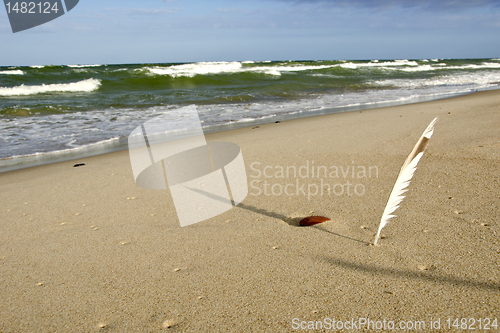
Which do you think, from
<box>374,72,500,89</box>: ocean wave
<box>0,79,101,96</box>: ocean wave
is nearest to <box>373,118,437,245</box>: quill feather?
<box>374,72,500,89</box>: ocean wave

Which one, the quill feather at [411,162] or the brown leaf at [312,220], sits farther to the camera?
the brown leaf at [312,220]

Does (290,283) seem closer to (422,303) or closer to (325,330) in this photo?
(325,330)

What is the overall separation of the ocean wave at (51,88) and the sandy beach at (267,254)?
1656 centimetres

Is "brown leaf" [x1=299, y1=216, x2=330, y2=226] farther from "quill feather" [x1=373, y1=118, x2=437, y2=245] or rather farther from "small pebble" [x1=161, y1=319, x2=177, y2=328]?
"small pebble" [x1=161, y1=319, x2=177, y2=328]

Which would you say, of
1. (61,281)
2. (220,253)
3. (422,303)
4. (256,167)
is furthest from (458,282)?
(256,167)

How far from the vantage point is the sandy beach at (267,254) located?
151 cm

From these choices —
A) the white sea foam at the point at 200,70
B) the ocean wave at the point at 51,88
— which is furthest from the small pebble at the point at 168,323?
the white sea foam at the point at 200,70

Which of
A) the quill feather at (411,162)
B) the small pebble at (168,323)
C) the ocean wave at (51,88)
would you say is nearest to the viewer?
the small pebble at (168,323)

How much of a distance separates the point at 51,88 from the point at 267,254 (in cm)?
2024

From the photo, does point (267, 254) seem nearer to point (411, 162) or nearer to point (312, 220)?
point (312, 220)

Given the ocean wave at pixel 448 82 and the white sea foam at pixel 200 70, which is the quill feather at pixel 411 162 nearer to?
the ocean wave at pixel 448 82

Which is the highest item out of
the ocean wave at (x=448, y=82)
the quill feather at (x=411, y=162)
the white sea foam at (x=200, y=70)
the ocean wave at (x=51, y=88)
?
the quill feather at (x=411, y=162)

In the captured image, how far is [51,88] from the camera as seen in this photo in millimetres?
18688

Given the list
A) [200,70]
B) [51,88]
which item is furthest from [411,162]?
[200,70]
